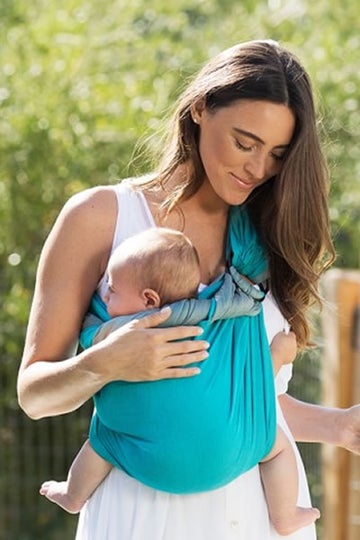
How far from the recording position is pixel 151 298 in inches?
113

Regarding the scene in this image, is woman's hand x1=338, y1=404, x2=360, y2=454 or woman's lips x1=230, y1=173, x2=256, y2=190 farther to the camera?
woman's hand x1=338, y1=404, x2=360, y2=454

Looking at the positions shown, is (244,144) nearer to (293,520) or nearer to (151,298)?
(151,298)

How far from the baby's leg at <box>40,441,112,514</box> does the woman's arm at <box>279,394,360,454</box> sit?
516mm

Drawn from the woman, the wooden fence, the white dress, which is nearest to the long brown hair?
the woman

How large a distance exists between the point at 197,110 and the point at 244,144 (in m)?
0.18

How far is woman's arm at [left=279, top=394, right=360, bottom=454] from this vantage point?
3342 millimetres

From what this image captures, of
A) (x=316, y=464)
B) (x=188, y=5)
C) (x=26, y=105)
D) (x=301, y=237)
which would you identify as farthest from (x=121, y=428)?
(x=188, y=5)

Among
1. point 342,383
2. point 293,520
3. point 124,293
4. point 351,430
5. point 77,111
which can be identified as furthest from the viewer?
point 77,111

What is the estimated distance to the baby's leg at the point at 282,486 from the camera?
121 inches

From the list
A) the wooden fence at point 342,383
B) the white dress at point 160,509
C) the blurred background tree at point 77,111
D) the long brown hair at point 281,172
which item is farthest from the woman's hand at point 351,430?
the blurred background tree at point 77,111

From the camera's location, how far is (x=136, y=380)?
9.33 feet

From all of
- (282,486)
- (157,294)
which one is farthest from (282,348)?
(157,294)

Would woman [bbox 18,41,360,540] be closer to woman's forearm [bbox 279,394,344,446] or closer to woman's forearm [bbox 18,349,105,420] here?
woman's forearm [bbox 18,349,105,420]

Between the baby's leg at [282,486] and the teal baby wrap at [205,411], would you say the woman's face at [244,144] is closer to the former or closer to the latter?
the teal baby wrap at [205,411]
